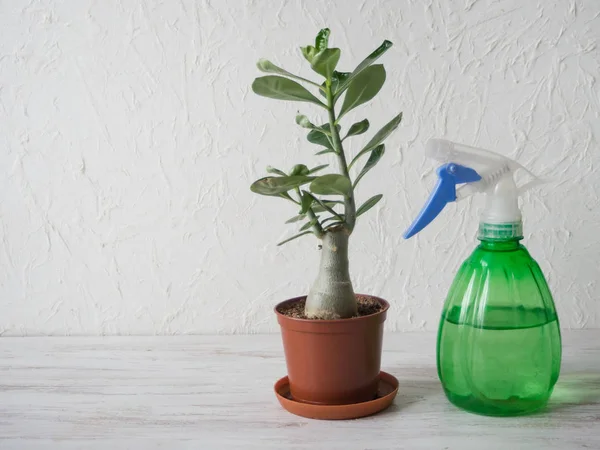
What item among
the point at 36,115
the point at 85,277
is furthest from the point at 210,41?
the point at 85,277

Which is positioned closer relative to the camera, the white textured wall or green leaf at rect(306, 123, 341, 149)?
green leaf at rect(306, 123, 341, 149)

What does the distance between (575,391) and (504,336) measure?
13cm

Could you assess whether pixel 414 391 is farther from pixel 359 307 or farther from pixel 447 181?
pixel 447 181

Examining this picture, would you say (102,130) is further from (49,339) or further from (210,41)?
(49,339)

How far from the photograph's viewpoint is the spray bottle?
551 millimetres

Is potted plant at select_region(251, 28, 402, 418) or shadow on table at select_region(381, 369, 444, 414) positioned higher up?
potted plant at select_region(251, 28, 402, 418)

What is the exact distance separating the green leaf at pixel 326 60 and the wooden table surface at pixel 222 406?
0.30 meters

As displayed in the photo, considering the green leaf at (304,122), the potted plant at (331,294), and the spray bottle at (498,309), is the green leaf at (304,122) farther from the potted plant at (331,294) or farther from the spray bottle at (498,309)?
the spray bottle at (498,309)

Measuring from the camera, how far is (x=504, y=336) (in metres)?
0.55

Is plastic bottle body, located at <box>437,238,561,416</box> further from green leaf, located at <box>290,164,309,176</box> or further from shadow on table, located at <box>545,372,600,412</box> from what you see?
green leaf, located at <box>290,164,309,176</box>

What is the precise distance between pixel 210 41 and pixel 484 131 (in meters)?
0.37

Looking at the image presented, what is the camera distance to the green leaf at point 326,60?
0.52 metres

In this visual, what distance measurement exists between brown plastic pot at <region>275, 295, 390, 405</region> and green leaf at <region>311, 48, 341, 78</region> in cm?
21

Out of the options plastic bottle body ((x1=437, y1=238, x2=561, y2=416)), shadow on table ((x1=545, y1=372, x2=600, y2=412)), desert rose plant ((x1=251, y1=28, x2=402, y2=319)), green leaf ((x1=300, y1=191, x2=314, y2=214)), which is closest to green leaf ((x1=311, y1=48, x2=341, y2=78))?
desert rose plant ((x1=251, y1=28, x2=402, y2=319))
